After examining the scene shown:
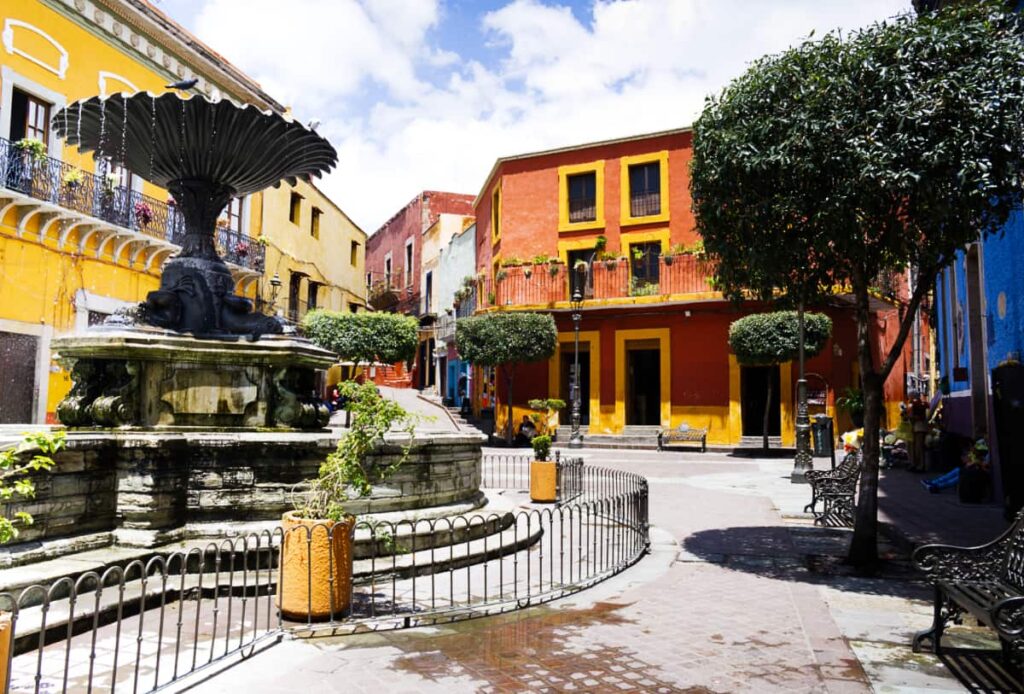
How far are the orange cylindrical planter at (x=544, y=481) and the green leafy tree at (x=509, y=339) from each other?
519 inches

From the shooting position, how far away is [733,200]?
7.25 m

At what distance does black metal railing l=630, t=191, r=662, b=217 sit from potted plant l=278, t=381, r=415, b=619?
75.6ft

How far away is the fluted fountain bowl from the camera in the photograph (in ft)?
23.8

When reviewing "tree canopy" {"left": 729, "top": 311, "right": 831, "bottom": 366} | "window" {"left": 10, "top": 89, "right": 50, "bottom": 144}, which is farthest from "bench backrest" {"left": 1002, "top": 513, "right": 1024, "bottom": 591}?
"window" {"left": 10, "top": 89, "right": 50, "bottom": 144}

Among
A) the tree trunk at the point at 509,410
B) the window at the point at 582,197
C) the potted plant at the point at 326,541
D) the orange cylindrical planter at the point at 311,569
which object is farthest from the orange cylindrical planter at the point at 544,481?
the window at the point at 582,197

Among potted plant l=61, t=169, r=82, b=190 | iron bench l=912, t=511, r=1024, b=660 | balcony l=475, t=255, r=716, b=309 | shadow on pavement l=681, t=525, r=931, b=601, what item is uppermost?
potted plant l=61, t=169, r=82, b=190

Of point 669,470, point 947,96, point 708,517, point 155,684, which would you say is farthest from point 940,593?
point 669,470

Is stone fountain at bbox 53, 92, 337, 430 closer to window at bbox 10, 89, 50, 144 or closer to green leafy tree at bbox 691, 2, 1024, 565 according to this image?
green leafy tree at bbox 691, 2, 1024, 565

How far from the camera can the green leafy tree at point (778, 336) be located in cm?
2127

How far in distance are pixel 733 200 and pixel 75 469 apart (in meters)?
6.21

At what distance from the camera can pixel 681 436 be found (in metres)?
24.4

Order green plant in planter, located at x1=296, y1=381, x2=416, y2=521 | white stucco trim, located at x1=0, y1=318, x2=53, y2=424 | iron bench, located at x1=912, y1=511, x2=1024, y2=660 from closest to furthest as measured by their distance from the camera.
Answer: iron bench, located at x1=912, y1=511, x2=1024, y2=660 → green plant in planter, located at x1=296, y1=381, x2=416, y2=521 → white stucco trim, located at x1=0, y1=318, x2=53, y2=424

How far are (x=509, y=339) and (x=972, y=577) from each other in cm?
2001

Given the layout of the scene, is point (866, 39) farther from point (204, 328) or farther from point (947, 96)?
point (204, 328)
